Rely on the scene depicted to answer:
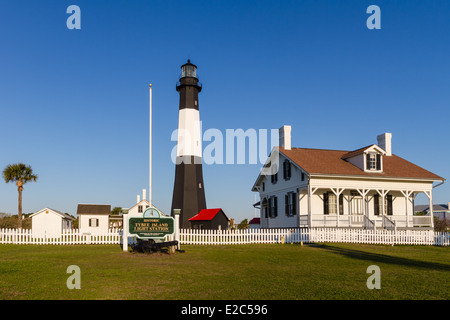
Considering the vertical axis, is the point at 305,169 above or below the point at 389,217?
above

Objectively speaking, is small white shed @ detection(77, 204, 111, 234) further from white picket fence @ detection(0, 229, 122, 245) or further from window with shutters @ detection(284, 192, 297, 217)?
window with shutters @ detection(284, 192, 297, 217)

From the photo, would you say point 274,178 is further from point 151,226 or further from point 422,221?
point 151,226

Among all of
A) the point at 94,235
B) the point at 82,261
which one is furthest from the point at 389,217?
the point at 82,261

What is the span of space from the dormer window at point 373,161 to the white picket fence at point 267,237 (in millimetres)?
5164

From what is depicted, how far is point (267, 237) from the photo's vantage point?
24.1 m

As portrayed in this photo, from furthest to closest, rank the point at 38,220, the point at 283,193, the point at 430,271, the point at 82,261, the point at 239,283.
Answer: the point at 38,220 → the point at 283,193 → the point at 82,261 → the point at 430,271 → the point at 239,283

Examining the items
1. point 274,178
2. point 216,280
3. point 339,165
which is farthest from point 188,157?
point 216,280

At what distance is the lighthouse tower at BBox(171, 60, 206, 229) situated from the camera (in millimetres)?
39469

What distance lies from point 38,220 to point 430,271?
4436 centimetres

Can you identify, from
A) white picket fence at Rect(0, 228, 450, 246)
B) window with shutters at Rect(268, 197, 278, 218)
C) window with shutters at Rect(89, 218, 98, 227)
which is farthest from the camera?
window with shutters at Rect(89, 218, 98, 227)

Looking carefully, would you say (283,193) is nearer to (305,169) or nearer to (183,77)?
(305,169)

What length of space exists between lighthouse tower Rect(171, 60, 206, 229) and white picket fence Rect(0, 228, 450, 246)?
14.0 meters

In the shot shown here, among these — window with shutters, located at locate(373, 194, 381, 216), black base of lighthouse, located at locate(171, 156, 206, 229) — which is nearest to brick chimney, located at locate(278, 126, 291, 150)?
window with shutters, located at locate(373, 194, 381, 216)
